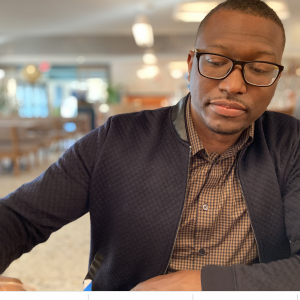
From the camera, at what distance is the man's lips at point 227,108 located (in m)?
0.80

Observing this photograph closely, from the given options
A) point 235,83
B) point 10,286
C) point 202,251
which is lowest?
point 202,251

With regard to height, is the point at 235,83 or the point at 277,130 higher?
the point at 235,83

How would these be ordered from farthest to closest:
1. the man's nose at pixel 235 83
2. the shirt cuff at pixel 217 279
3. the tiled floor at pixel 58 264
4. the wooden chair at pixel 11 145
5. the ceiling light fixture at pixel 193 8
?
the wooden chair at pixel 11 145
the ceiling light fixture at pixel 193 8
the tiled floor at pixel 58 264
the man's nose at pixel 235 83
the shirt cuff at pixel 217 279

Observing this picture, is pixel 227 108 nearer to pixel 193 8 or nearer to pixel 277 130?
pixel 277 130

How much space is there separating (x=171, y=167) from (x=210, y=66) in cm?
25

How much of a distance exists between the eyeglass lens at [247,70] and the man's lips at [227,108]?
0.05 meters

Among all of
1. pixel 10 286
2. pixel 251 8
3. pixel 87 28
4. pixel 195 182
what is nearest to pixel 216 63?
pixel 251 8

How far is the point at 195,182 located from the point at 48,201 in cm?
35

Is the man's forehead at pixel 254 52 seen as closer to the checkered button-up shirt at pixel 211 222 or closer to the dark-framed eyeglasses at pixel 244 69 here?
the dark-framed eyeglasses at pixel 244 69

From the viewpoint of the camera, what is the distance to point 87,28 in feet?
27.9

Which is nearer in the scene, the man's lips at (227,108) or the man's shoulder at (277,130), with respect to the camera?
the man's lips at (227,108)

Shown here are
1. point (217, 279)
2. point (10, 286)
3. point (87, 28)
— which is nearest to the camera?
point (10, 286)

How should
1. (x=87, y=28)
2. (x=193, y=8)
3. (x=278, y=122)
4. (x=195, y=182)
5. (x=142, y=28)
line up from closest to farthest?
(x=195, y=182), (x=278, y=122), (x=193, y=8), (x=142, y=28), (x=87, y=28)

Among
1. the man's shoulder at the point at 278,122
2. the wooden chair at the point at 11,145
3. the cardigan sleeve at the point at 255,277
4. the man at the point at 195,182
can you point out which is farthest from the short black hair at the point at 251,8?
the wooden chair at the point at 11,145
